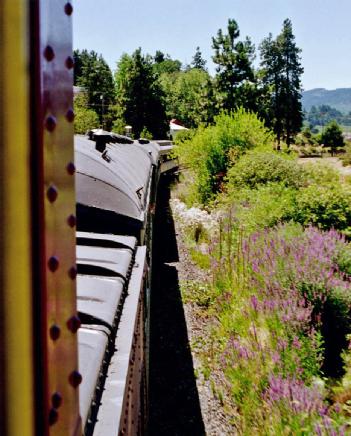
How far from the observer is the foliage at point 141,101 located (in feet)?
145

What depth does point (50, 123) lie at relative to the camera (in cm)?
62

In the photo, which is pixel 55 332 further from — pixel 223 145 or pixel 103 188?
pixel 223 145

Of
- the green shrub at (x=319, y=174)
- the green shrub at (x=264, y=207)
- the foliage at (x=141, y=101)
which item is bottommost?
the green shrub at (x=264, y=207)

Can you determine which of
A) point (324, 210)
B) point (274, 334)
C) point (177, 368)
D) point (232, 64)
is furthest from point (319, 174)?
point (232, 64)

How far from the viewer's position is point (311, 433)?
10.7ft

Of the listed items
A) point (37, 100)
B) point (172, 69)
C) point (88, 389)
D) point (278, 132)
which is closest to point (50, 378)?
point (37, 100)

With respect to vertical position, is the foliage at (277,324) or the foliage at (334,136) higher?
the foliage at (334,136)

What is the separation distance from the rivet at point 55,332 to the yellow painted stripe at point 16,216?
0.05 m

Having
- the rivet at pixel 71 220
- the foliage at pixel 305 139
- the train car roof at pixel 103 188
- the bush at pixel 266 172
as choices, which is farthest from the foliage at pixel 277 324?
the foliage at pixel 305 139

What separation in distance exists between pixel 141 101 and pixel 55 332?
44.9m

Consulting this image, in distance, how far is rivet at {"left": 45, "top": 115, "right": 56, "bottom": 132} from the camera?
610 mm

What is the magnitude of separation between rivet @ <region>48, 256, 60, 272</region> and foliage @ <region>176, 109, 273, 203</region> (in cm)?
1443

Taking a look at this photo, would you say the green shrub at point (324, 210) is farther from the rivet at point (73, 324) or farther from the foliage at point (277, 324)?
the rivet at point (73, 324)

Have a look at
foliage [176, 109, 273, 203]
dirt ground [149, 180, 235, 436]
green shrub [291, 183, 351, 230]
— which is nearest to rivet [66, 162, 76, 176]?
dirt ground [149, 180, 235, 436]
